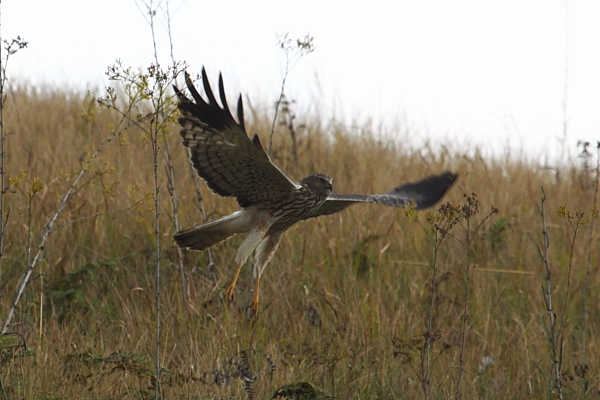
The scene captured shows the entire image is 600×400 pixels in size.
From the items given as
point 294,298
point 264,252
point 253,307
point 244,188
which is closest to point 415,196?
Result: point 294,298

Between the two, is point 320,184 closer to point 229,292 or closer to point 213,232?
point 213,232

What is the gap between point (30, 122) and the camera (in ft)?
27.3

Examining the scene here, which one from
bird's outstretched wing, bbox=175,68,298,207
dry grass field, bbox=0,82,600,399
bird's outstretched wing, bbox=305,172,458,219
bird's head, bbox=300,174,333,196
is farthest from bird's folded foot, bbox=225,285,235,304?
bird's outstretched wing, bbox=305,172,458,219

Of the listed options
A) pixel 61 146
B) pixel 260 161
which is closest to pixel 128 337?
pixel 260 161

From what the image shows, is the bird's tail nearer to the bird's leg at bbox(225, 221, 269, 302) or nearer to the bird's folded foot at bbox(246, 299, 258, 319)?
the bird's leg at bbox(225, 221, 269, 302)

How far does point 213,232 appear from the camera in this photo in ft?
17.7

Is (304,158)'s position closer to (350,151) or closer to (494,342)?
(350,151)

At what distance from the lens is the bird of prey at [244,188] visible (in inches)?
185

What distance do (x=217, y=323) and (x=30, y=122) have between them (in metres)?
4.06

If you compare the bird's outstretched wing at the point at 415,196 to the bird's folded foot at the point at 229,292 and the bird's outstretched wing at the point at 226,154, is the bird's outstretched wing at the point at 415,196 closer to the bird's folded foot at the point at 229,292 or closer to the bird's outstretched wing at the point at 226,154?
the bird's outstretched wing at the point at 226,154

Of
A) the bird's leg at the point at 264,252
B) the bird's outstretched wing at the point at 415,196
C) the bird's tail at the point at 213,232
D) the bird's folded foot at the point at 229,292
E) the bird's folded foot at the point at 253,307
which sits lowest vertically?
the bird's folded foot at the point at 253,307

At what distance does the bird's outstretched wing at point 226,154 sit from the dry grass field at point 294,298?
421 mm

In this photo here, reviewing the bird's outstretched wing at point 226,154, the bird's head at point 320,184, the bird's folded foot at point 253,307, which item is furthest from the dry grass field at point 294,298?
the bird's head at point 320,184

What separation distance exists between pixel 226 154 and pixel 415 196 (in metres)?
2.10
